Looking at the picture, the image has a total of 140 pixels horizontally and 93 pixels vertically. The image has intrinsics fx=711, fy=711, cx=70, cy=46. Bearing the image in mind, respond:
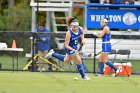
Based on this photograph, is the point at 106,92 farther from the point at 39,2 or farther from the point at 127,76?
the point at 39,2

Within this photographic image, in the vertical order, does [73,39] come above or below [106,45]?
above

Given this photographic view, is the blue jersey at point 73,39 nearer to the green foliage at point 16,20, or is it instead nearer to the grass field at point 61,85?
the grass field at point 61,85

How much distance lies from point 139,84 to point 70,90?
3.13 metres

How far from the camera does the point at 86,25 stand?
3294cm

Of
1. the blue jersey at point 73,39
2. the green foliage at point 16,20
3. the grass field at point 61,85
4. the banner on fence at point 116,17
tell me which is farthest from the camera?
the green foliage at point 16,20

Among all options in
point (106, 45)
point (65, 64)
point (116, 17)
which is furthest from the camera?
point (116, 17)

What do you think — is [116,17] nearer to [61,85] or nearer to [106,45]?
[106,45]

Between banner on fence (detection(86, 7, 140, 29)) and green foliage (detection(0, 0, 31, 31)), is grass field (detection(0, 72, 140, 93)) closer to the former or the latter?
banner on fence (detection(86, 7, 140, 29))

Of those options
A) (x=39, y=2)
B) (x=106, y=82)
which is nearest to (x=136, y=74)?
(x=106, y=82)

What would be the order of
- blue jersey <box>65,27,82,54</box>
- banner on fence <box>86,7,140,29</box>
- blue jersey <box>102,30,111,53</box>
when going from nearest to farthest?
blue jersey <box>65,27,82,54</box> → blue jersey <box>102,30,111,53</box> → banner on fence <box>86,7,140,29</box>

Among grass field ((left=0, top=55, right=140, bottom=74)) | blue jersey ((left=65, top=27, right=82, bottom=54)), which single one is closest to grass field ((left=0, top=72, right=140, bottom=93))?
blue jersey ((left=65, top=27, right=82, bottom=54))

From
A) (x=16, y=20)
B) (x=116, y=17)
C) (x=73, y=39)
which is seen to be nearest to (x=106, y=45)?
(x=73, y=39)

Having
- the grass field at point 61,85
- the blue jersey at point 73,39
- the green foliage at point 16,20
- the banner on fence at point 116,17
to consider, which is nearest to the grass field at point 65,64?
the grass field at point 61,85

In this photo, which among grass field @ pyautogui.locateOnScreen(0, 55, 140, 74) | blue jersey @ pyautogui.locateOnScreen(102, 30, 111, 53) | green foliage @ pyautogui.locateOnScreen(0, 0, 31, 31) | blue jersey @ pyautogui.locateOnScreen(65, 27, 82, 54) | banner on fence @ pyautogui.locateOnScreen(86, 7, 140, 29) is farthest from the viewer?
green foliage @ pyautogui.locateOnScreen(0, 0, 31, 31)
